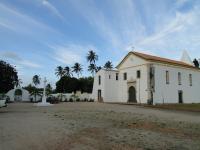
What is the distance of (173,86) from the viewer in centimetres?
4247

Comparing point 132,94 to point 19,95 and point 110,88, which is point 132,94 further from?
point 19,95

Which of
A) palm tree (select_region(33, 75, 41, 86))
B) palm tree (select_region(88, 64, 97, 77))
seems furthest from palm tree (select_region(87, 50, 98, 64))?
palm tree (select_region(33, 75, 41, 86))

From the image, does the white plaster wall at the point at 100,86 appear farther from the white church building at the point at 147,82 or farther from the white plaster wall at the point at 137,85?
the white plaster wall at the point at 137,85

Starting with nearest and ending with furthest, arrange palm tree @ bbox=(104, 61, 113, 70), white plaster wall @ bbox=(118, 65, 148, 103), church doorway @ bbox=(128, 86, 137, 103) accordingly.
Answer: white plaster wall @ bbox=(118, 65, 148, 103), church doorway @ bbox=(128, 86, 137, 103), palm tree @ bbox=(104, 61, 113, 70)

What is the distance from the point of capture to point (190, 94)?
46.8m

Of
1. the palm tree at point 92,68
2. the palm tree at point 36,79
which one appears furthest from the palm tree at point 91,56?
the palm tree at point 36,79

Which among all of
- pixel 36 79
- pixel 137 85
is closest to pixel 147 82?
pixel 137 85

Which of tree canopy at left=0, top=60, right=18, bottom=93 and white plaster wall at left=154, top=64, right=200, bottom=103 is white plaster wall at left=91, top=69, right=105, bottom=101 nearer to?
white plaster wall at left=154, top=64, right=200, bottom=103

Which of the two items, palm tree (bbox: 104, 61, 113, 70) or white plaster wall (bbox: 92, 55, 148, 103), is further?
palm tree (bbox: 104, 61, 113, 70)

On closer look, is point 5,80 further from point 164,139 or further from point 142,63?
point 164,139

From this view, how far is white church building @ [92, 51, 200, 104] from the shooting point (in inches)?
1550

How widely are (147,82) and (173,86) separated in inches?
243

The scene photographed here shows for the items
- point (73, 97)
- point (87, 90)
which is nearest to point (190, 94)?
point (73, 97)

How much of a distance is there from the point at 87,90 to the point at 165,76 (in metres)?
33.0
